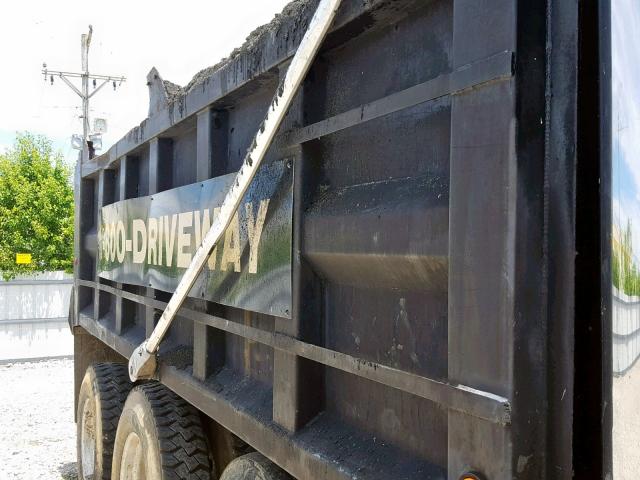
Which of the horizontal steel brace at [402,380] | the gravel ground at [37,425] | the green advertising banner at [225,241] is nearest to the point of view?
the horizontal steel brace at [402,380]

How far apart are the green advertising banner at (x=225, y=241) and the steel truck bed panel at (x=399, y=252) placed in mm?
44

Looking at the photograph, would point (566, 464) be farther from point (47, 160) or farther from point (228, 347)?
point (47, 160)

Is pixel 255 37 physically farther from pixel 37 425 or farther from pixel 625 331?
pixel 37 425

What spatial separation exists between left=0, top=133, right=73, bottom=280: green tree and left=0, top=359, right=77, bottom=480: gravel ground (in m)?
11.1

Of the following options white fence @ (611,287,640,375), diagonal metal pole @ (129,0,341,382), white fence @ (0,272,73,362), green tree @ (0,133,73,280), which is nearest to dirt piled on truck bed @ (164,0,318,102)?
diagonal metal pole @ (129,0,341,382)

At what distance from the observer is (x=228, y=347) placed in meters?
2.59

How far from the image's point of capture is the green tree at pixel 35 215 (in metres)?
21.9

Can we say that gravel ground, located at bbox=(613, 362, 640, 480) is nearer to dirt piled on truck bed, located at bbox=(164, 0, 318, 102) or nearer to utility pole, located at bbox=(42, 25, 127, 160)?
dirt piled on truck bed, located at bbox=(164, 0, 318, 102)

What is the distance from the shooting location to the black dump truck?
118cm

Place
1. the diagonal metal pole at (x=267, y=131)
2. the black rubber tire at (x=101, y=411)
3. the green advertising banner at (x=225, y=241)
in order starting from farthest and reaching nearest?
1. the black rubber tire at (x=101, y=411)
2. the green advertising banner at (x=225, y=241)
3. the diagonal metal pole at (x=267, y=131)

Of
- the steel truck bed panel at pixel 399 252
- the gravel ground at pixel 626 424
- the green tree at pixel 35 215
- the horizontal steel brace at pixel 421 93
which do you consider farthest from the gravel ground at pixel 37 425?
the green tree at pixel 35 215

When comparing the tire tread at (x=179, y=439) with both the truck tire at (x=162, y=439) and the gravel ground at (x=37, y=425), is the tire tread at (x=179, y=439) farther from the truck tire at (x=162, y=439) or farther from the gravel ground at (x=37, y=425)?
the gravel ground at (x=37, y=425)

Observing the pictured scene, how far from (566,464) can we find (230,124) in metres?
1.87

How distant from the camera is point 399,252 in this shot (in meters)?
1.46
